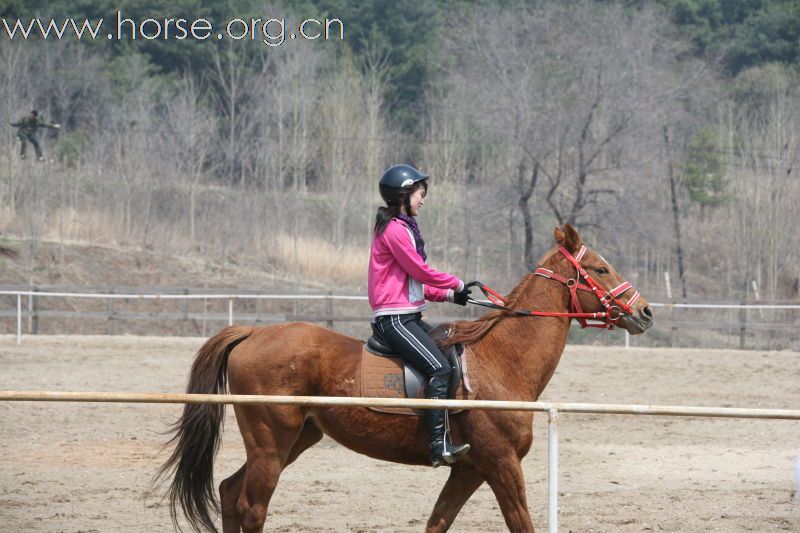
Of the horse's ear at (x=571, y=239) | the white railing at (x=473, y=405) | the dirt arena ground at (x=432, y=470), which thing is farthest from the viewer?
the dirt arena ground at (x=432, y=470)

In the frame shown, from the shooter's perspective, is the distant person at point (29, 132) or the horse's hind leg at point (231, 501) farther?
the distant person at point (29, 132)

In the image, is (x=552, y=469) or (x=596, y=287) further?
(x=596, y=287)

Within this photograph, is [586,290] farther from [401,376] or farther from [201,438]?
[201,438]

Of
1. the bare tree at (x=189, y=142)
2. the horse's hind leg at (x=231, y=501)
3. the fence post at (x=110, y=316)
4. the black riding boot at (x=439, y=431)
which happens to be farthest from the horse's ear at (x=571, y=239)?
the bare tree at (x=189, y=142)

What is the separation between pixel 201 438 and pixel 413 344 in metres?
1.54

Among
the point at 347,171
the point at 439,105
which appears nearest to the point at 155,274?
the point at 347,171

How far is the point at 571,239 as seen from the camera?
6.41 metres

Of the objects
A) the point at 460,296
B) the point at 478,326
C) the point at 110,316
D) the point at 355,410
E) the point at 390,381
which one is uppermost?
the point at 460,296

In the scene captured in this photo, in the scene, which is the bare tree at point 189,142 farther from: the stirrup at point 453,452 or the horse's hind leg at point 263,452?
the stirrup at point 453,452

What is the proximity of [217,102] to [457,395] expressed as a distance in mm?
41795

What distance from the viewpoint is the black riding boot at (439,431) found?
19.4 ft

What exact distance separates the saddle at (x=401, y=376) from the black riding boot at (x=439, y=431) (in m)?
0.09

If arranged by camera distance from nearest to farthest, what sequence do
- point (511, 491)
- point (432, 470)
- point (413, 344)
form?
point (511, 491), point (413, 344), point (432, 470)

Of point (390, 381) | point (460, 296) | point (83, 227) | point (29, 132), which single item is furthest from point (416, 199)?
point (83, 227)
